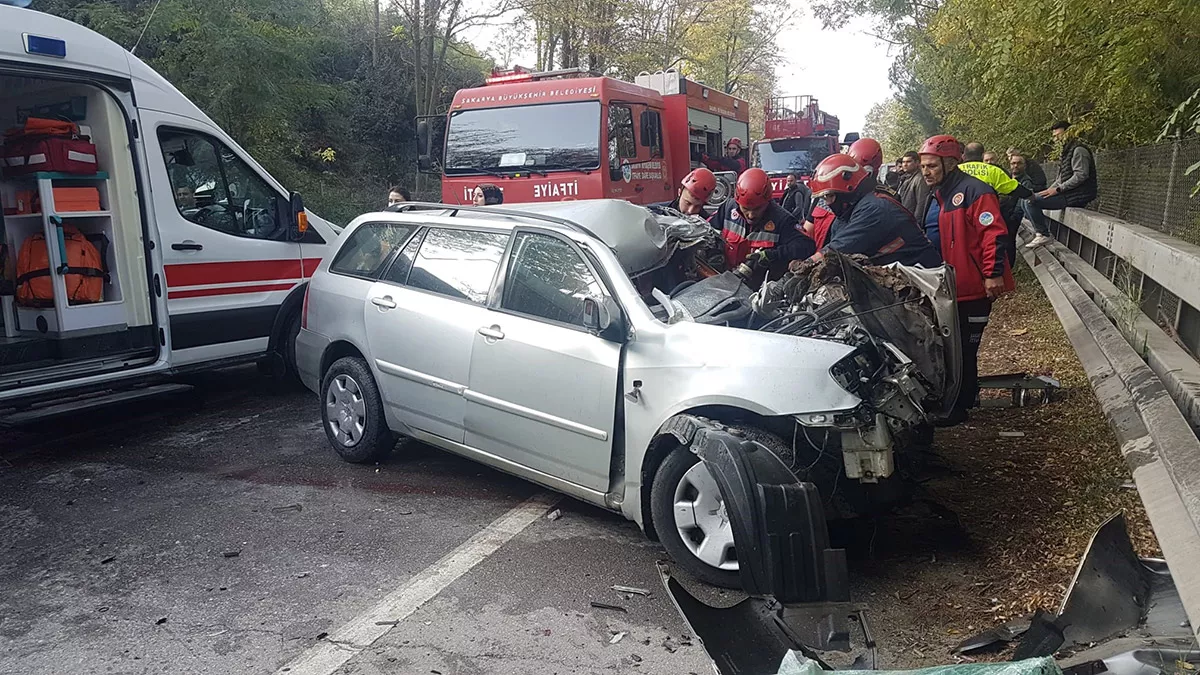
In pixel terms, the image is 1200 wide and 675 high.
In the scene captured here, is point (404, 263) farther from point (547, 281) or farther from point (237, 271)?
point (237, 271)

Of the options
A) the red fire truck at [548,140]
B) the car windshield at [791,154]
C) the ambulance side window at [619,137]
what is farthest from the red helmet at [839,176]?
the car windshield at [791,154]

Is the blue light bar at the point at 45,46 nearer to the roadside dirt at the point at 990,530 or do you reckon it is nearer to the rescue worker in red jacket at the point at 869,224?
the rescue worker in red jacket at the point at 869,224

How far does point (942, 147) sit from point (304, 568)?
4711 millimetres

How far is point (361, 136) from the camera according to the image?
21328 mm

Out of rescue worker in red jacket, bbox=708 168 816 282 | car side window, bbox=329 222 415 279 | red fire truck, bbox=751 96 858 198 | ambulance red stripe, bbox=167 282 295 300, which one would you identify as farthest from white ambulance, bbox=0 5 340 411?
red fire truck, bbox=751 96 858 198

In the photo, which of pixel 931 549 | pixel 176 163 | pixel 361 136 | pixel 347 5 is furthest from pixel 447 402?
pixel 347 5

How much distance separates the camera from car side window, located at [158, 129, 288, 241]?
21.9ft

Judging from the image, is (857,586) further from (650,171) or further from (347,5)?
(347,5)

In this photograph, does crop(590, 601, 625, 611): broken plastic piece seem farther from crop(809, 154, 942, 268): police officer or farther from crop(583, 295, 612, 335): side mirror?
crop(809, 154, 942, 268): police officer

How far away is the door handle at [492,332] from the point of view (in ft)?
15.4

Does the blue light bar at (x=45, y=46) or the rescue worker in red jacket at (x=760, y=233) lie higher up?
the blue light bar at (x=45, y=46)

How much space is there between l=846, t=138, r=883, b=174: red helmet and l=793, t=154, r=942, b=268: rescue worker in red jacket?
1741 millimetres

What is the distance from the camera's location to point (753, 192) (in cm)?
597

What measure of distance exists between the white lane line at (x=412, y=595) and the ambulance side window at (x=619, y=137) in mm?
6358
